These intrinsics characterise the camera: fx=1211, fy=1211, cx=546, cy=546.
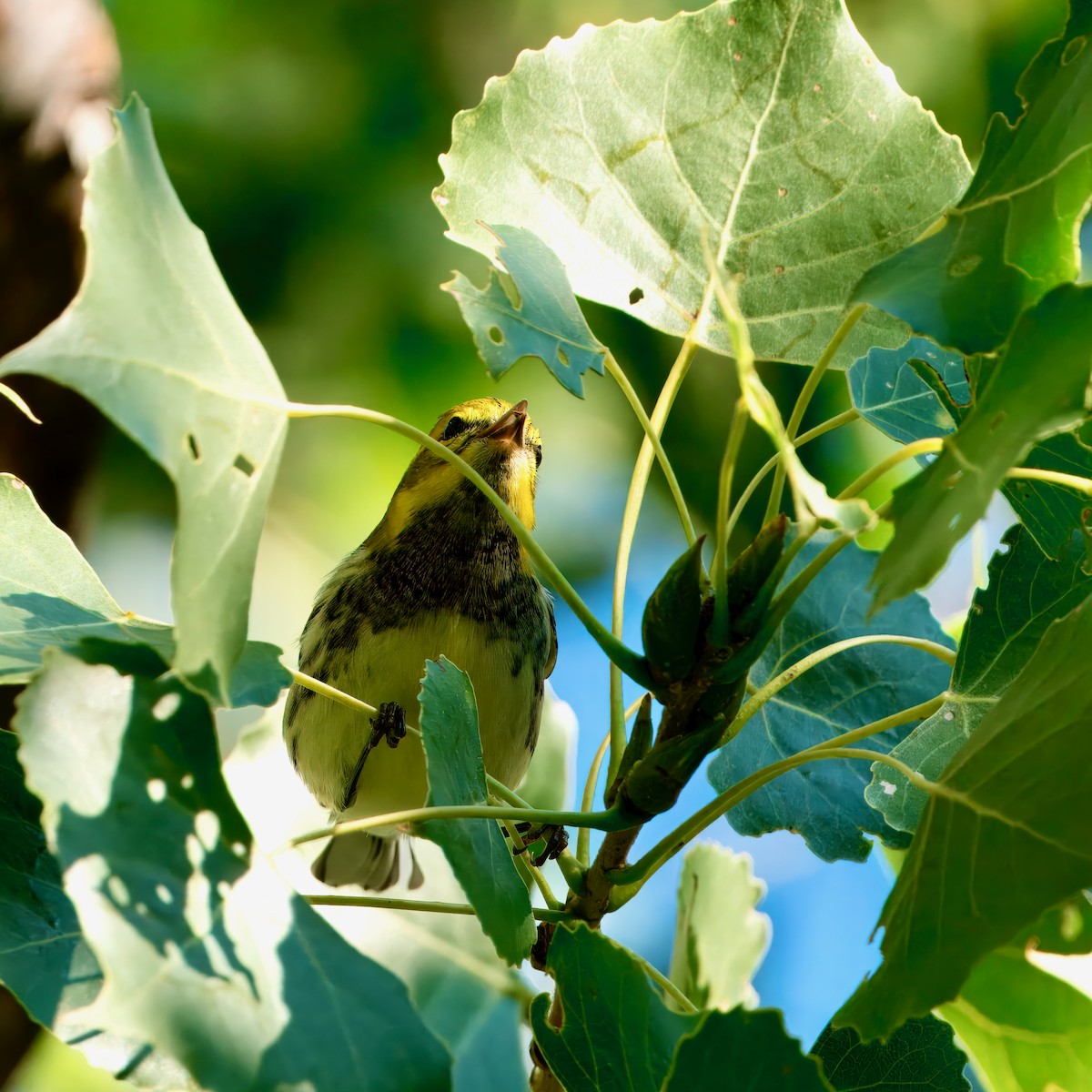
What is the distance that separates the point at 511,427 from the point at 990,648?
→ 1.12 metres

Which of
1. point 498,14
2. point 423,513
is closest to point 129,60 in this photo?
point 498,14

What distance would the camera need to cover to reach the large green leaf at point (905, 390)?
1180 millimetres

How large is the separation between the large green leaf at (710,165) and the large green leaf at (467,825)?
468mm

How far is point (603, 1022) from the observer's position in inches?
36.8

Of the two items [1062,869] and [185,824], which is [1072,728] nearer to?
[1062,869]

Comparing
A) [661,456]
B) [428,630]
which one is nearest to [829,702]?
[661,456]

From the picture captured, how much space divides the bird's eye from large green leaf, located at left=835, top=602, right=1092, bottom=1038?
61.0 inches

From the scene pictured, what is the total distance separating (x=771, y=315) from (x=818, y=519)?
492 mm

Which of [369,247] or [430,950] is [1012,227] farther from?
[369,247]

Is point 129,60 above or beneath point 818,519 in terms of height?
above

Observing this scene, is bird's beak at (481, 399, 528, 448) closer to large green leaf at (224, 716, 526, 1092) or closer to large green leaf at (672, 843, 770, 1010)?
large green leaf at (224, 716, 526, 1092)

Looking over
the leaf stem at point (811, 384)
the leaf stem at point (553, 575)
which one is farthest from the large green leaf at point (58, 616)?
the leaf stem at point (811, 384)

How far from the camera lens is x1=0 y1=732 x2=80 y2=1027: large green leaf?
93 centimetres

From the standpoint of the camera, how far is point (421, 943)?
198 centimetres
